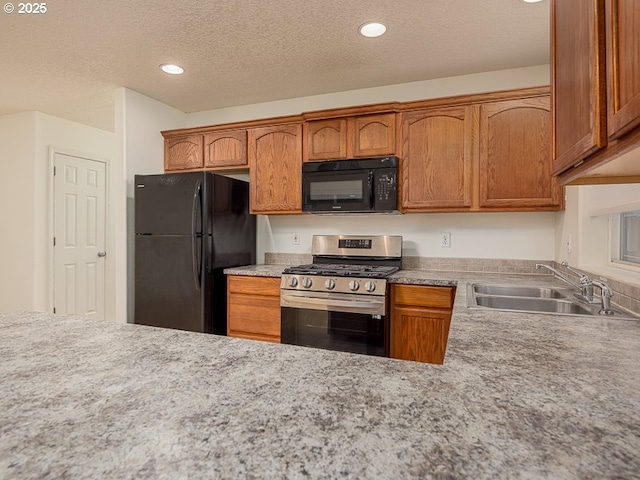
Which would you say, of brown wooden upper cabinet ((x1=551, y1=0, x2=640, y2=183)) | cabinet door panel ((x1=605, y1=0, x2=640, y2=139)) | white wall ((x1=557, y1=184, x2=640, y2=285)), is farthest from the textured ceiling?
cabinet door panel ((x1=605, y1=0, x2=640, y2=139))

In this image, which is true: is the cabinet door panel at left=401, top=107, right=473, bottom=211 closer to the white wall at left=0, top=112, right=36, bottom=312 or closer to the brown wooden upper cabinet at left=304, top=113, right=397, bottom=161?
the brown wooden upper cabinet at left=304, top=113, right=397, bottom=161

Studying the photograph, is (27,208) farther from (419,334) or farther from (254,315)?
(419,334)

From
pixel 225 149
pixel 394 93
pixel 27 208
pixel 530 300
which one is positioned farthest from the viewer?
pixel 27 208

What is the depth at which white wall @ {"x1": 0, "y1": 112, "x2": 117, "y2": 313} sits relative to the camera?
3.83 meters

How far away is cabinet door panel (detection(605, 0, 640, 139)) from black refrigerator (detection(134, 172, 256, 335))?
2.60 metres

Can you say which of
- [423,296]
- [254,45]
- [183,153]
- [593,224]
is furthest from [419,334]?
[183,153]

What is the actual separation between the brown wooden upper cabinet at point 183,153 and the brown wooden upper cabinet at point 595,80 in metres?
2.95

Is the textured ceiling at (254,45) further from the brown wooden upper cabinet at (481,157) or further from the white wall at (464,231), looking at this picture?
the white wall at (464,231)

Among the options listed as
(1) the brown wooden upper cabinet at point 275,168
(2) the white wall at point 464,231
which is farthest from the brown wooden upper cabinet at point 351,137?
(2) the white wall at point 464,231

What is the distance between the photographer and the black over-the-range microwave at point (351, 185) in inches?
110

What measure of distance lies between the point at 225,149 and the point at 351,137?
3.88 feet

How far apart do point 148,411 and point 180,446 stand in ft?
0.44

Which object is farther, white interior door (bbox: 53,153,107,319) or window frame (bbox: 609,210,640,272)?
white interior door (bbox: 53,153,107,319)

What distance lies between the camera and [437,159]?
2762mm
